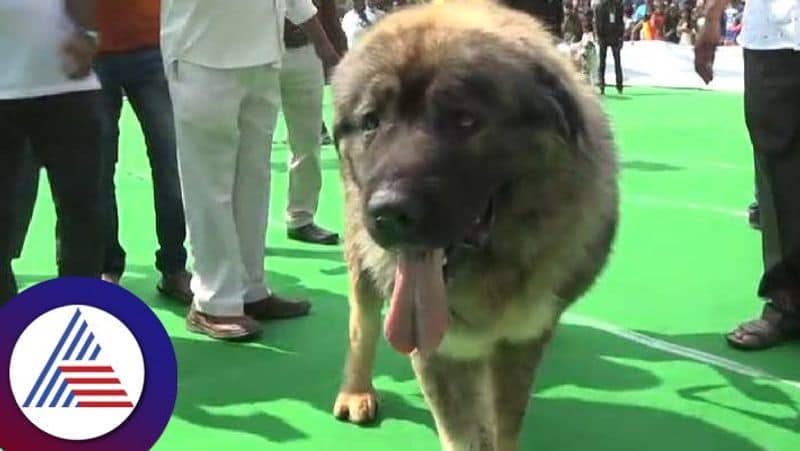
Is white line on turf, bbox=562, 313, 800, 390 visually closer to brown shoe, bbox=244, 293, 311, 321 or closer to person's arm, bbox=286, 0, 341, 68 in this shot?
brown shoe, bbox=244, 293, 311, 321

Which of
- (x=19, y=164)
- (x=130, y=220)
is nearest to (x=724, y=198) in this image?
(x=130, y=220)

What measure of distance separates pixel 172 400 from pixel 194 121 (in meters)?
1.50

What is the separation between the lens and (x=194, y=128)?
363 cm

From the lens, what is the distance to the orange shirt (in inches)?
163

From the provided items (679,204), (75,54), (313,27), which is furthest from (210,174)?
(679,204)

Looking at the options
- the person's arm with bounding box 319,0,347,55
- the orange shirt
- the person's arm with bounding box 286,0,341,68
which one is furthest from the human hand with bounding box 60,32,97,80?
the person's arm with bounding box 319,0,347,55

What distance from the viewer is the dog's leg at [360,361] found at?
10.4ft

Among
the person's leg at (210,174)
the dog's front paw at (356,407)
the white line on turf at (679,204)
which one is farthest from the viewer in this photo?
the white line on turf at (679,204)

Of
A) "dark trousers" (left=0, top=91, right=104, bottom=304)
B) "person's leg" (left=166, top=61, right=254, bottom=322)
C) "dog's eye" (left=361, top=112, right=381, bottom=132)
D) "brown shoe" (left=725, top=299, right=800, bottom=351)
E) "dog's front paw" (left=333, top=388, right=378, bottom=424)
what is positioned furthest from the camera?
"brown shoe" (left=725, top=299, right=800, bottom=351)

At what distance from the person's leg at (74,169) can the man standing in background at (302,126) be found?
7.40 feet

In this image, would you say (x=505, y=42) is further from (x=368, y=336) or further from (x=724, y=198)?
(x=724, y=198)

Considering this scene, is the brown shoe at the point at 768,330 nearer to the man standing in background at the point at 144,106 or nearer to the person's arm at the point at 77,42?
the man standing in background at the point at 144,106

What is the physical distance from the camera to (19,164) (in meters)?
2.86

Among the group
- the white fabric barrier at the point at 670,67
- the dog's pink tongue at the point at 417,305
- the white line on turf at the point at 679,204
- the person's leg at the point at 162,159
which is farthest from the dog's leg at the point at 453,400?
the white fabric barrier at the point at 670,67
